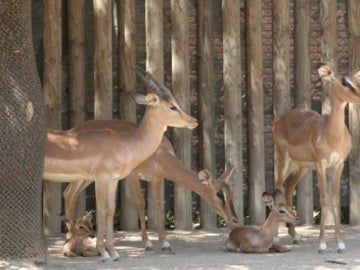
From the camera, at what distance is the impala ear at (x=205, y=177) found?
1119cm

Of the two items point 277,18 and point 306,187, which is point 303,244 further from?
point 277,18

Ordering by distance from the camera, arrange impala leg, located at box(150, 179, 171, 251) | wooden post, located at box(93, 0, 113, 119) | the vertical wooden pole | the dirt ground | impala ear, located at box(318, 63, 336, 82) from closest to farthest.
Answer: the dirt ground < impala ear, located at box(318, 63, 336, 82) < impala leg, located at box(150, 179, 171, 251) < wooden post, located at box(93, 0, 113, 119) < the vertical wooden pole

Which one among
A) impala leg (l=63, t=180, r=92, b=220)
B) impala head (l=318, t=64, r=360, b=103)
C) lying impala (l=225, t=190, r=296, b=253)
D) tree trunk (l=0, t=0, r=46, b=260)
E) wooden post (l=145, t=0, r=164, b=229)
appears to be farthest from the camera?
wooden post (l=145, t=0, r=164, b=229)

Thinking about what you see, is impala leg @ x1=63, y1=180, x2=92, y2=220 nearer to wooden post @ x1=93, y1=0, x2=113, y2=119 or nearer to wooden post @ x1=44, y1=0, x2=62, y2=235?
wooden post @ x1=44, y1=0, x2=62, y2=235

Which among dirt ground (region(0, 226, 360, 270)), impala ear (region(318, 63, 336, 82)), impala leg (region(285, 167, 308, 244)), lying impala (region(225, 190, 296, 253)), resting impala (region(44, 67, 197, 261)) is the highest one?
impala ear (region(318, 63, 336, 82))

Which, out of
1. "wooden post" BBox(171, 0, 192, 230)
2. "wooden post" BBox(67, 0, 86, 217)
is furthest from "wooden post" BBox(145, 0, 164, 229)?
"wooden post" BBox(67, 0, 86, 217)

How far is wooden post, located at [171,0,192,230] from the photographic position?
1270 cm

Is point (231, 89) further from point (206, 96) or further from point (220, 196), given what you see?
point (220, 196)

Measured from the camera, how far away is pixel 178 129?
1273 centimetres

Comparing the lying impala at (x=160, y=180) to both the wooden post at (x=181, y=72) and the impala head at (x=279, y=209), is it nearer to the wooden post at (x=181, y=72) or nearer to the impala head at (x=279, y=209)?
the impala head at (x=279, y=209)

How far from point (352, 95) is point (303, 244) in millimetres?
1818

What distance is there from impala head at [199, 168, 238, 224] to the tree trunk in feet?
7.43

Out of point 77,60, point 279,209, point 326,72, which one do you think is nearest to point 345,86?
point 326,72

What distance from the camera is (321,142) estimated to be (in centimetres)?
1130
